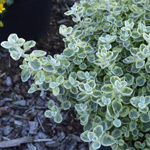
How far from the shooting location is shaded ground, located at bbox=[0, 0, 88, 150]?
163cm

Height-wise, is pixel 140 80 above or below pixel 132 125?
above

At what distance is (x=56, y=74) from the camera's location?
3.69 ft

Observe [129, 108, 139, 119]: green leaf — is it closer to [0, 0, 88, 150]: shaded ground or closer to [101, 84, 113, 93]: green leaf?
[101, 84, 113, 93]: green leaf

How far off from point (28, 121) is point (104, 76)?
2.77 ft

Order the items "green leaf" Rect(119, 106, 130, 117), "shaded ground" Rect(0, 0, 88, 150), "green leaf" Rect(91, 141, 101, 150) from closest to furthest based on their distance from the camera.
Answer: "green leaf" Rect(91, 141, 101, 150)
"green leaf" Rect(119, 106, 130, 117)
"shaded ground" Rect(0, 0, 88, 150)

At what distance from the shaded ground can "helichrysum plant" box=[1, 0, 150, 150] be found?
583 mm

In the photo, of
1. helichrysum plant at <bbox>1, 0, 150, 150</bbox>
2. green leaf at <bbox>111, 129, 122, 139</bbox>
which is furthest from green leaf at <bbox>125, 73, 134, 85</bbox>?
green leaf at <bbox>111, 129, 122, 139</bbox>

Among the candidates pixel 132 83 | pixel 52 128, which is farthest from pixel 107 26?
pixel 52 128

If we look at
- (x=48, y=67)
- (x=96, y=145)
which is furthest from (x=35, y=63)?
(x=96, y=145)

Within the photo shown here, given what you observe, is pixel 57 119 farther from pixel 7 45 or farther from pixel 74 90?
pixel 7 45

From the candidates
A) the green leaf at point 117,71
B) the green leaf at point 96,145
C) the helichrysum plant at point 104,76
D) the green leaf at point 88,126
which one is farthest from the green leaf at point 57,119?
the green leaf at point 117,71

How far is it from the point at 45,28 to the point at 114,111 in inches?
58.5

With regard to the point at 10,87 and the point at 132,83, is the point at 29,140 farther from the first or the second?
the point at 132,83

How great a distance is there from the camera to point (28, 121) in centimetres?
174
